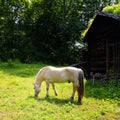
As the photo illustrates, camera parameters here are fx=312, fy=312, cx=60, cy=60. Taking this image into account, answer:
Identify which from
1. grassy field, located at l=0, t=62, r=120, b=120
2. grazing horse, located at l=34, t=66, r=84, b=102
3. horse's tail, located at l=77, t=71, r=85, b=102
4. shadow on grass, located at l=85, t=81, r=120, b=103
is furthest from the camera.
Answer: shadow on grass, located at l=85, t=81, r=120, b=103

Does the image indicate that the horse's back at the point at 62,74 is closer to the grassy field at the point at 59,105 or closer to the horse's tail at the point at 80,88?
the horse's tail at the point at 80,88

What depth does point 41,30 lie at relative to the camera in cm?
3400

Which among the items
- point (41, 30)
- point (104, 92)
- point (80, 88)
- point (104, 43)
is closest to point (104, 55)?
point (104, 43)

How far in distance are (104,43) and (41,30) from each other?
15.6 m

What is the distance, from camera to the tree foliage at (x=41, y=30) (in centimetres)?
3281

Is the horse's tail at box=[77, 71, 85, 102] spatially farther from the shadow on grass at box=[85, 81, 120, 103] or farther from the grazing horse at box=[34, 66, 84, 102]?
the shadow on grass at box=[85, 81, 120, 103]

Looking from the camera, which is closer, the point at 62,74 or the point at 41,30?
the point at 62,74

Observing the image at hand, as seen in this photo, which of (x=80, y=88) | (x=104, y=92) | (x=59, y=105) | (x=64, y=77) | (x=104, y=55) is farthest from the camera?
(x=104, y=55)

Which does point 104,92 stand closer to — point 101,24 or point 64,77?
point 64,77

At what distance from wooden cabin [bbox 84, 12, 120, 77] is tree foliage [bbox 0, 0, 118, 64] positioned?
12581 millimetres

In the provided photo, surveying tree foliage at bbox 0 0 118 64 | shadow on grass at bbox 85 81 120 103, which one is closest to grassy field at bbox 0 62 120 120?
shadow on grass at bbox 85 81 120 103

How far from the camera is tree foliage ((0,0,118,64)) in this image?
3281cm

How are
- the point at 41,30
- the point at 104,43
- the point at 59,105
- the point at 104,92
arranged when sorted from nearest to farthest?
the point at 59,105 < the point at 104,92 < the point at 104,43 < the point at 41,30

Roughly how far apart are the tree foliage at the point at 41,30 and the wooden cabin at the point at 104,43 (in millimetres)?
12581
